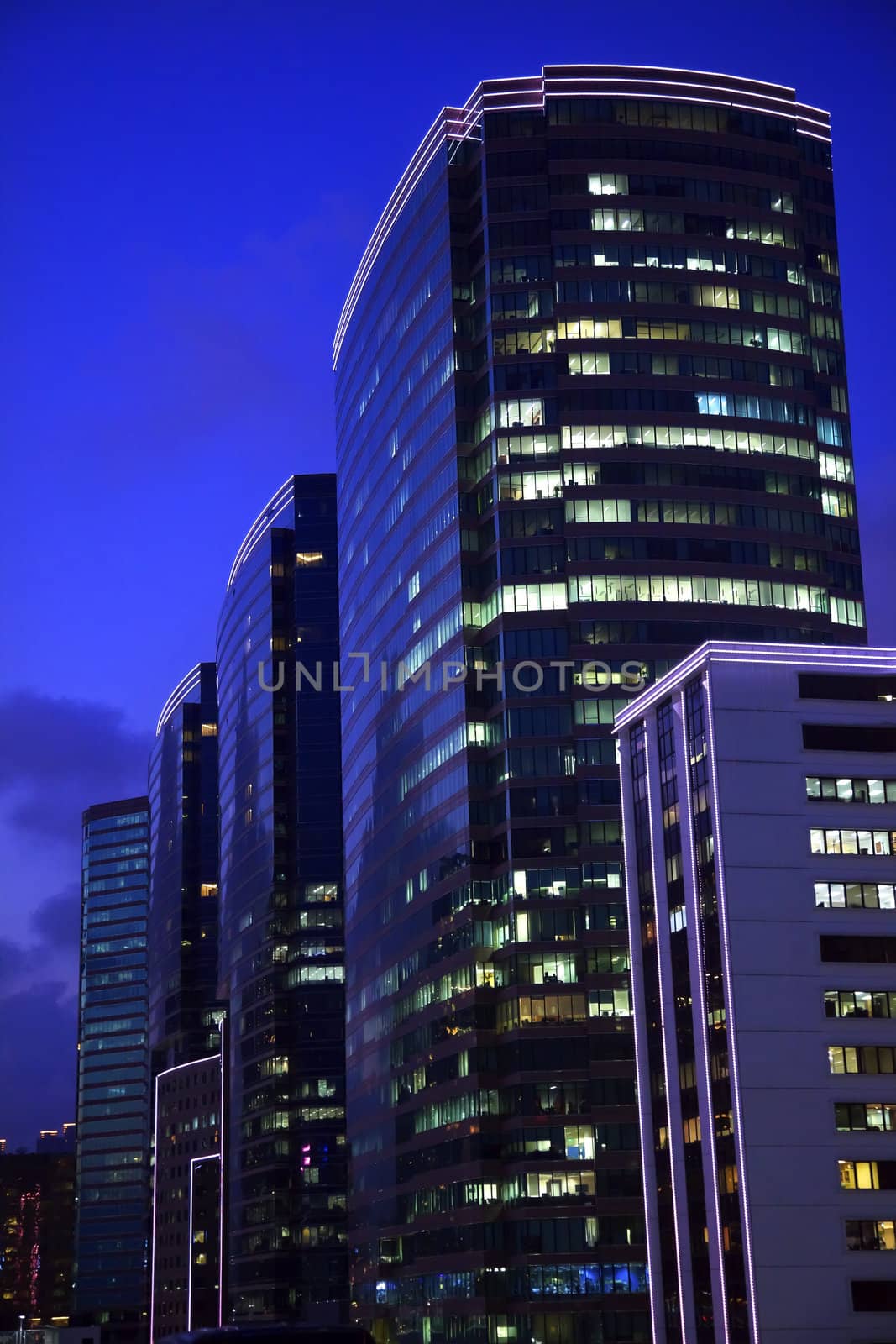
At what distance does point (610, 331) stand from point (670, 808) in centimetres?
6510

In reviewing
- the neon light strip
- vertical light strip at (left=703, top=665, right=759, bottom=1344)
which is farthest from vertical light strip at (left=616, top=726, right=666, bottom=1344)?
vertical light strip at (left=703, top=665, right=759, bottom=1344)

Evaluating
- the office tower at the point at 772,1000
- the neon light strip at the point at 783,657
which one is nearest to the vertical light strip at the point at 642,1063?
the office tower at the point at 772,1000

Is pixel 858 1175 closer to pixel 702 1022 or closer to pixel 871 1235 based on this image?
pixel 871 1235

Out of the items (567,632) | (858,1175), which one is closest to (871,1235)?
(858,1175)

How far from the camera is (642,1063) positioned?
15112 cm

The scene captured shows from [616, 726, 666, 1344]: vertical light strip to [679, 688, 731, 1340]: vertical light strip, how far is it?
890 centimetres

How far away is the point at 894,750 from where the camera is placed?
144 meters

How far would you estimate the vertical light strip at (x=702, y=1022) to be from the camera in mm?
135125

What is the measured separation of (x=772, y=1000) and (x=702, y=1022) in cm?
617

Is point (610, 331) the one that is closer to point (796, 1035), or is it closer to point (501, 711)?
point (501, 711)

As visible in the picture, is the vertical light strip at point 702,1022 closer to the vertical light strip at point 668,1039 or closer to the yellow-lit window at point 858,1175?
the vertical light strip at point 668,1039

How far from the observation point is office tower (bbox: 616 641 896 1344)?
432 ft

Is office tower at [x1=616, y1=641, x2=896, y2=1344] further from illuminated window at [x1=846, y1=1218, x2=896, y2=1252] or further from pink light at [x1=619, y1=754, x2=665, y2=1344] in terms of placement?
pink light at [x1=619, y1=754, x2=665, y2=1344]

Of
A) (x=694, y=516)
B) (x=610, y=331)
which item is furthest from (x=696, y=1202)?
(x=610, y=331)
